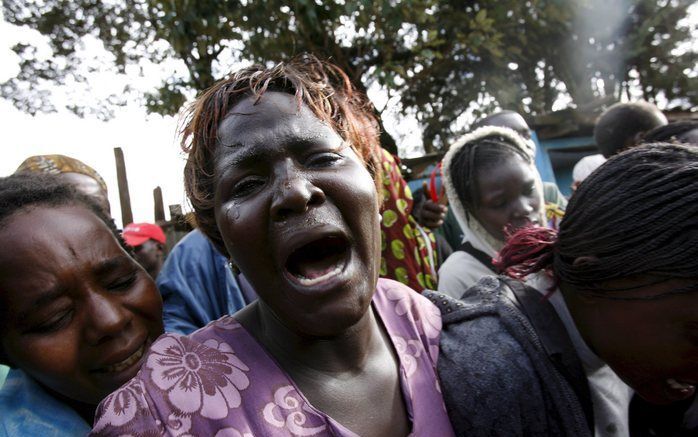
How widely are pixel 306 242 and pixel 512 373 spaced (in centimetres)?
60

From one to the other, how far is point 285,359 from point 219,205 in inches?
15.3

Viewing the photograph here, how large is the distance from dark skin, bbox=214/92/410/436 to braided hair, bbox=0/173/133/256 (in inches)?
24.2

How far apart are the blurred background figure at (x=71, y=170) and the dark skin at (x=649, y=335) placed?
2.21m

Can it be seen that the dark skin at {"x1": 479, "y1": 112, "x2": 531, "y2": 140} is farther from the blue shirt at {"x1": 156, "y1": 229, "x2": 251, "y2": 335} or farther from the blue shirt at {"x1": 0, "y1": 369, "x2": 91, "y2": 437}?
the blue shirt at {"x1": 0, "y1": 369, "x2": 91, "y2": 437}

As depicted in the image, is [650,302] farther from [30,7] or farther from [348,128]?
[30,7]

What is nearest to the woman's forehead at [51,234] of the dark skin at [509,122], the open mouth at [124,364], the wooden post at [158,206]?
the open mouth at [124,364]

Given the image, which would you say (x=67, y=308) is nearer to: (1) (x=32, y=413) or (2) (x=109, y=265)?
(2) (x=109, y=265)

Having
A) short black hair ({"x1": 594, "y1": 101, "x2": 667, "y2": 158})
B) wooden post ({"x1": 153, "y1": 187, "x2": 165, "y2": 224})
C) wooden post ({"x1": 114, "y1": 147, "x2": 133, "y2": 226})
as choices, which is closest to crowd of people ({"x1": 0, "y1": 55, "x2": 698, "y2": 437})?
short black hair ({"x1": 594, "y1": 101, "x2": 667, "y2": 158})

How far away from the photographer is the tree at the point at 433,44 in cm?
564

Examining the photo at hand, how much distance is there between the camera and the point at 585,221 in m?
1.36

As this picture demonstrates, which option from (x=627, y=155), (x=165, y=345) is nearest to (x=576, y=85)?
(x=627, y=155)

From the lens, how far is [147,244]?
434 cm

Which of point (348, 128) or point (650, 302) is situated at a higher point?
point (348, 128)

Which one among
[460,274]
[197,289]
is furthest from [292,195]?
[460,274]
